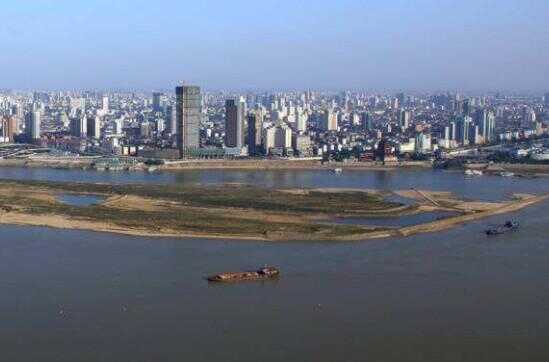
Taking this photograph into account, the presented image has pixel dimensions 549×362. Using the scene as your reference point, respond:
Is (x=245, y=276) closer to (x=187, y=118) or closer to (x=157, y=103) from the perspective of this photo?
(x=187, y=118)

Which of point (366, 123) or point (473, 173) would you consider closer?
point (473, 173)

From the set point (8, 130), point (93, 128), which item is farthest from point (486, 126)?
point (8, 130)

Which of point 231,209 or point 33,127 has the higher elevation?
point 33,127

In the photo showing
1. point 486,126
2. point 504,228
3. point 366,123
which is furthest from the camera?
point 366,123

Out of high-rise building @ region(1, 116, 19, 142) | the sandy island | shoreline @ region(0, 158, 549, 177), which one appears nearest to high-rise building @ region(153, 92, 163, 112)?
high-rise building @ region(1, 116, 19, 142)

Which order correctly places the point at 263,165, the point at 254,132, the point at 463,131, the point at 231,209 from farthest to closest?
the point at 463,131
the point at 254,132
the point at 263,165
the point at 231,209

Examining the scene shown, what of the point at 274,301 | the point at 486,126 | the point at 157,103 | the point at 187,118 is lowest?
the point at 274,301

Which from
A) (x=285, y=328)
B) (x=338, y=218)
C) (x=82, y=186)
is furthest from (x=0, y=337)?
(x=82, y=186)

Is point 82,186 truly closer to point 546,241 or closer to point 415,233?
point 415,233
